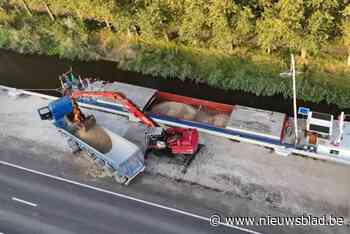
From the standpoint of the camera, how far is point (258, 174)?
79.8ft

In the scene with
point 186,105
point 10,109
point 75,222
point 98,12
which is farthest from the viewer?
point 98,12

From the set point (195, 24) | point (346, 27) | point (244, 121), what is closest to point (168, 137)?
point (244, 121)

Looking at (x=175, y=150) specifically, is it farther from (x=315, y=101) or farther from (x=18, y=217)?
Answer: (x=315, y=101)

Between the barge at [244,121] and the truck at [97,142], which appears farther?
the truck at [97,142]

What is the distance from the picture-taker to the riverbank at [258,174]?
22.6 m

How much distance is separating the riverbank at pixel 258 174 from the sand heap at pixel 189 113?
1.34 meters

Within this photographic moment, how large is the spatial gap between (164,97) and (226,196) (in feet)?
31.3

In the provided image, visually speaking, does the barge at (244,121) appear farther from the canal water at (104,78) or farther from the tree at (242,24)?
the tree at (242,24)

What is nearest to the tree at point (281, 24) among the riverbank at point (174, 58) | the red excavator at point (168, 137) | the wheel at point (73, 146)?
the riverbank at point (174, 58)

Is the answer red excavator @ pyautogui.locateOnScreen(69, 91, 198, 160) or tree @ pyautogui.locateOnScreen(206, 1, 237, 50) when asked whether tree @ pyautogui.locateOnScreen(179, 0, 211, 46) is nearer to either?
tree @ pyautogui.locateOnScreen(206, 1, 237, 50)

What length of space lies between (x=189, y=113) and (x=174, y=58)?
25.4 ft

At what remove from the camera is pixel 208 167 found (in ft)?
82.2

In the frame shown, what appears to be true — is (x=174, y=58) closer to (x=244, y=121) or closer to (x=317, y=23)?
(x=244, y=121)

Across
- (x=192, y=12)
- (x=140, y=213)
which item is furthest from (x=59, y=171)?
(x=192, y=12)
